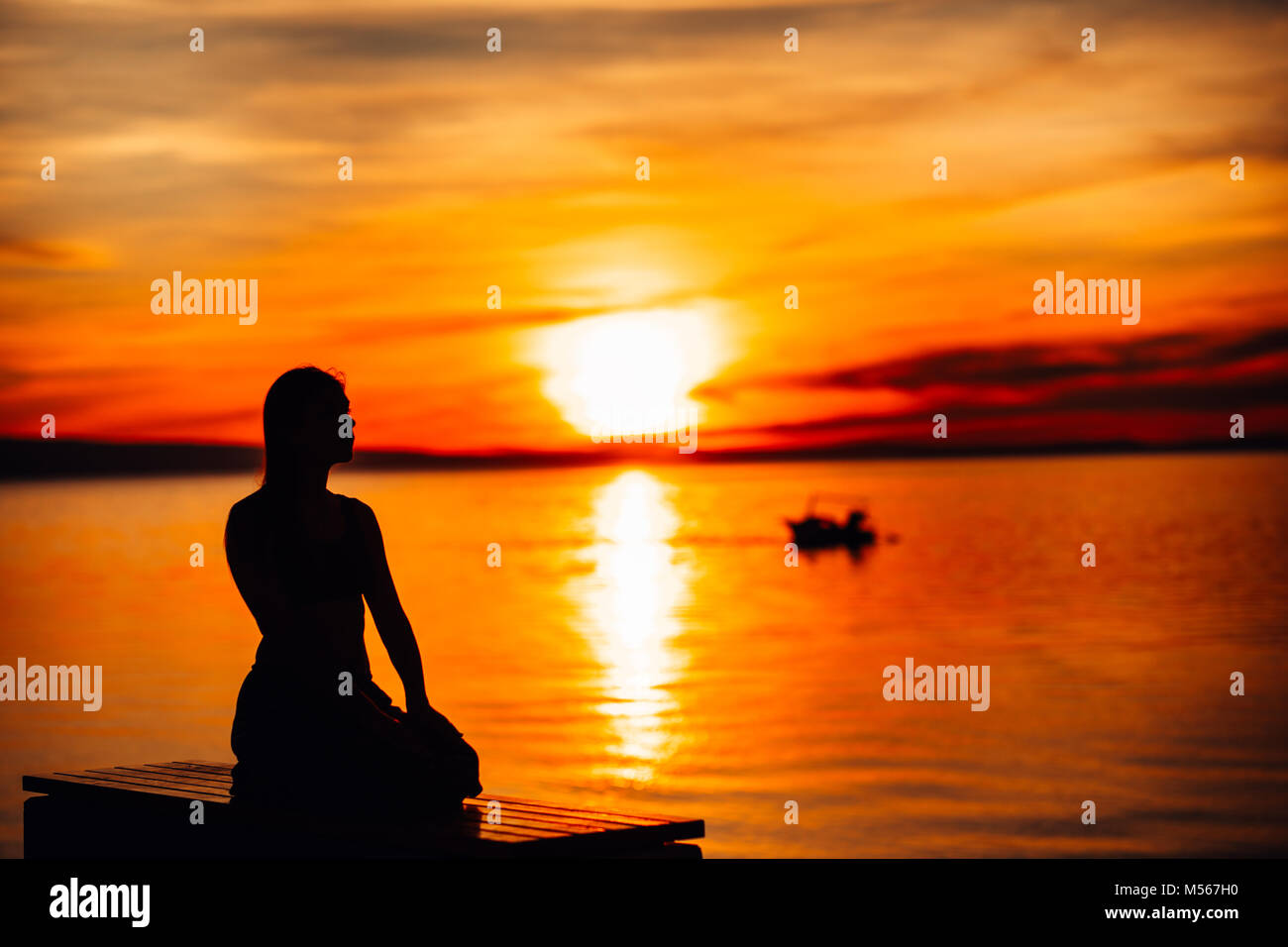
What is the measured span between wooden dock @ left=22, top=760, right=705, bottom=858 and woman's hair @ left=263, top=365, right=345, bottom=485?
1.64m

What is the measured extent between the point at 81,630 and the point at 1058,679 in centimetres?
2567

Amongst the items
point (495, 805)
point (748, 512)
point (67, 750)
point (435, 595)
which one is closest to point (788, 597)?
point (435, 595)

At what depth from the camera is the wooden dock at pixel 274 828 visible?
6.67 meters

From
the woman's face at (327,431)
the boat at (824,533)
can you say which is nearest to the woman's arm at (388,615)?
the woman's face at (327,431)

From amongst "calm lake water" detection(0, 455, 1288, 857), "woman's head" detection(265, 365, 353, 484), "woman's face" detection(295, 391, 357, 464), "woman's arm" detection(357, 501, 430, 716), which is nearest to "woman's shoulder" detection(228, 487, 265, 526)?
"woman's head" detection(265, 365, 353, 484)

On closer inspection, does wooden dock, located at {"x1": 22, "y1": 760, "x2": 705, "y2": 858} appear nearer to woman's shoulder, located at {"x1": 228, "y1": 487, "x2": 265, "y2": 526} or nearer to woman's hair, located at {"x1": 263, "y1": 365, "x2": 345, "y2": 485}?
woman's shoulder, located at {"x1": 228, "y1": 487, "x2": 265, "y2": 526}

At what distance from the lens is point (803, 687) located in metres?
31.4

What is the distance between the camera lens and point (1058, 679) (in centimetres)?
3228

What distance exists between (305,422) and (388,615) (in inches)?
40.8

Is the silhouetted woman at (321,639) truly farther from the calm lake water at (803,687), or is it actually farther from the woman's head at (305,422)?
the calm lake water at (803,687)

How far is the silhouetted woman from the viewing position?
726cm

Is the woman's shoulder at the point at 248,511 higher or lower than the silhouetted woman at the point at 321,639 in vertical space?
higher

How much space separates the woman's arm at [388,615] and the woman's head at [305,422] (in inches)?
A: 12.8
